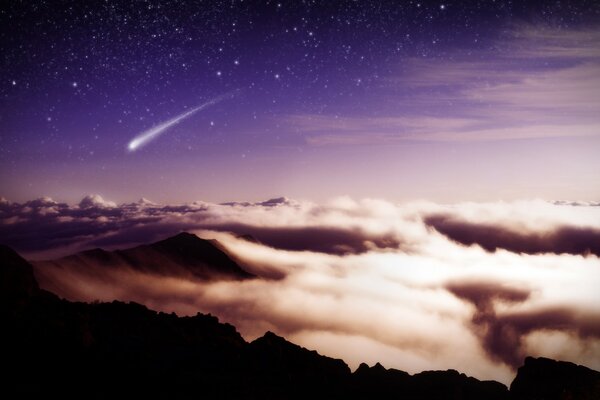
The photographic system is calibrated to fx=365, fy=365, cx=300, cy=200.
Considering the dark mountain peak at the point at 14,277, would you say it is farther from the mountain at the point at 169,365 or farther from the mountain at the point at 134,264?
the mountain at the point at 134,264

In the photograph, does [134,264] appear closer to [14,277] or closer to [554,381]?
[14,277]

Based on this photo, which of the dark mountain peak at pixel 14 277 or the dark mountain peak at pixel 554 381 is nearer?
the dark mountain peak at pixel 14 277

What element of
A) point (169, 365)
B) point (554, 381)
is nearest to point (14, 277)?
point (169, 365)

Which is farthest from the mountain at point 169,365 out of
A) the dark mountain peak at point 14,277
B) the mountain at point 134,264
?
the mountain at point 134,264

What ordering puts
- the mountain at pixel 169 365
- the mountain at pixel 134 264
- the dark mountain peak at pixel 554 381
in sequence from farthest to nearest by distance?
1. the mountain at pixel 134 264
2. the dark mountain peak at pixel 554 381
3. the mountain at pixel 169 365

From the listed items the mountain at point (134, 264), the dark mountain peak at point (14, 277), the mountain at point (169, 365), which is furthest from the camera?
the mountain at point (134, 264)

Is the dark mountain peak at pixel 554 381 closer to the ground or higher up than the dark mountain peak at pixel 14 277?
closer to the ground

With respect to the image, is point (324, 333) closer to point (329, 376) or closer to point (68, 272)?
point (68, 272)

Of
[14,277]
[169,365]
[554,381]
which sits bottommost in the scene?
[554,381]

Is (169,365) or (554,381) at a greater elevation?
(169,365)
